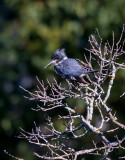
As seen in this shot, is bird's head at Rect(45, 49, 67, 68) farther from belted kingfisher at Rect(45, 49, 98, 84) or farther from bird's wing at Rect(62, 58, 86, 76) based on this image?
bird's wing at Rect(62, 58, 86, 76)

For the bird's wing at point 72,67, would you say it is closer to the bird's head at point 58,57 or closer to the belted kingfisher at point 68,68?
the belted kingfisher at point 68,68

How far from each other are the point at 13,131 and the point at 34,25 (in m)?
2.44

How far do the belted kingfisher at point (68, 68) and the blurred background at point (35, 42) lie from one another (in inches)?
142

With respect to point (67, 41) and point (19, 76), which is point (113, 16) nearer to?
point (67, 41)

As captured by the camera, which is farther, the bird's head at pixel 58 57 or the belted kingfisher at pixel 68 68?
the bird's head at pixel 58 57

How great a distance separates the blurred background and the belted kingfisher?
3.62 metres

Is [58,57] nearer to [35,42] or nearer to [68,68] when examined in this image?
[68,68]

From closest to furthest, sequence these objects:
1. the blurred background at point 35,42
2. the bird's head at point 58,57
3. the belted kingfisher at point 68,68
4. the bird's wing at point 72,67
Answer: the belted kingfisher at point 68,68 → the bird's wing at point 72,67 → the bird's head at point 58,57 → the blurred background at point 35,42

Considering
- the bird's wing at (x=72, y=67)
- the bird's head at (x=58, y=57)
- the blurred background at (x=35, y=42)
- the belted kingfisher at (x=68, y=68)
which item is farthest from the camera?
the blurred background at (x=35, y=42)

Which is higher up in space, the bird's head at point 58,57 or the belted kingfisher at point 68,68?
the bird's head at point 58,57

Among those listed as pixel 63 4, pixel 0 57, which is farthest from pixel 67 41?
pixel 0 57

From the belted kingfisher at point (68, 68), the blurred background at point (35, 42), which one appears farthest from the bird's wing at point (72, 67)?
the blurred background at point (35, 42)

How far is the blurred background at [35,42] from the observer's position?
36.9 feet

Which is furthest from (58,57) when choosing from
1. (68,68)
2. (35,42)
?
(35,42)
